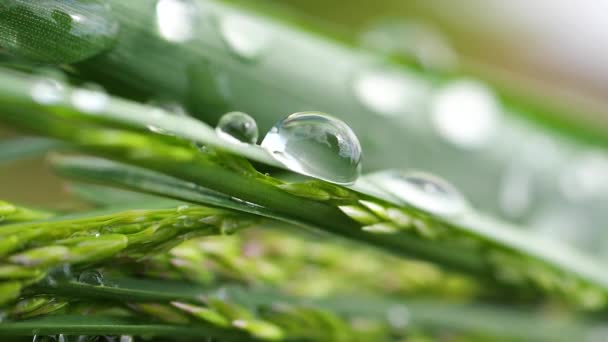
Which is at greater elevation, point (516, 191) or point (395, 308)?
point (516, 191)

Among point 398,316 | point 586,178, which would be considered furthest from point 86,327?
point 586,178

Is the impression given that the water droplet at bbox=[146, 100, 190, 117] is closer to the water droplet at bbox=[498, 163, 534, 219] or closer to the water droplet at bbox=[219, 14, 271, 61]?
the water droplet at bbox=[219, 14, 271, 61]

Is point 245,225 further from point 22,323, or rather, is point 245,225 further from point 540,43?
point 540,43

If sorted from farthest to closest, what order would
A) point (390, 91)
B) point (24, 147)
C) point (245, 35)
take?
1. point (390, 91)
2. point (245, 35)
3. point (24, 147)

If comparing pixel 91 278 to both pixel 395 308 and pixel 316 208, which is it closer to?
pixel 316 208

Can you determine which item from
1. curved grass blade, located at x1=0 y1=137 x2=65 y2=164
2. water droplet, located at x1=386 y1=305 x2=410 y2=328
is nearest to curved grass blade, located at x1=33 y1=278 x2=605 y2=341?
water droplet, located at x1=386 y1=305 x2=410 y2=328

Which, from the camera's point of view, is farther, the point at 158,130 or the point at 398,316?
the point at 398,316

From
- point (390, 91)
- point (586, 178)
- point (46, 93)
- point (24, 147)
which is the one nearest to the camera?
point (46, 93)
